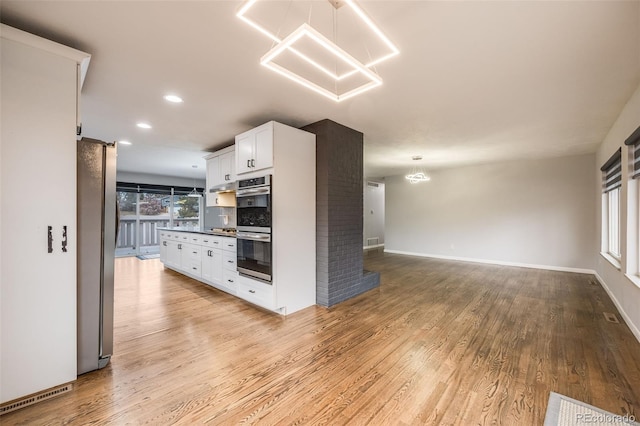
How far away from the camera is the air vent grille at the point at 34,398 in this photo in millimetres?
1598

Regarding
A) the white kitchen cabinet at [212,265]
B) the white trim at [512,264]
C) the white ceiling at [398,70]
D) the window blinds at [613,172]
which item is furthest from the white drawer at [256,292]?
the white trim at [512,264]

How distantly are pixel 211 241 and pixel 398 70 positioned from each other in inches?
143

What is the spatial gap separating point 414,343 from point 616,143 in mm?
3936

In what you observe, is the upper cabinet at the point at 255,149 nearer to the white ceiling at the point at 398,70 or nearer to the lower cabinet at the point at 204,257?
the white ceiling at the point at 398,70

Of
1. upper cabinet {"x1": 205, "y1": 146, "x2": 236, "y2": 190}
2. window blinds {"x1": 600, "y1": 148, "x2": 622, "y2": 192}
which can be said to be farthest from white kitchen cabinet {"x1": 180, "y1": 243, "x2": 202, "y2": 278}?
window blinds {"x1": 600, "y1": 148, "x2": 622, "y2": 192}

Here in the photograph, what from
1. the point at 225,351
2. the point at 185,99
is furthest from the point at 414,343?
the point at 185,99

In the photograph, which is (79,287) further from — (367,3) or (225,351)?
(367,3)

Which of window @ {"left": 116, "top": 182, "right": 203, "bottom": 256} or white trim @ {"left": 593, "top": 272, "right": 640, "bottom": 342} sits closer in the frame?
white trim @ {"left": 593, "top": 272, "right": 640, "bottom": 342}

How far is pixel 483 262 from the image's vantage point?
21.4 feet

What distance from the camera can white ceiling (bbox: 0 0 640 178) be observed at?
5.38 feet

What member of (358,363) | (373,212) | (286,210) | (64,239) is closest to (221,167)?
(286,210)
